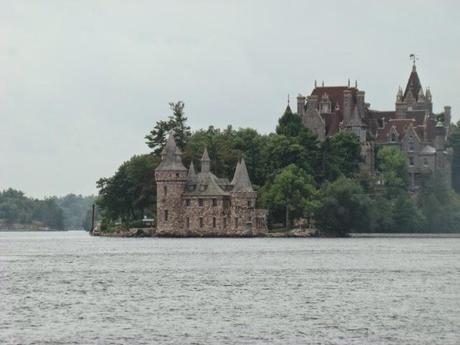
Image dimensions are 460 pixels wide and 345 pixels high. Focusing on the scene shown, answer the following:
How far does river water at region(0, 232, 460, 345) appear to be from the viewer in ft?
165

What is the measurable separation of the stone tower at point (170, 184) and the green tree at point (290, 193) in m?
9.00

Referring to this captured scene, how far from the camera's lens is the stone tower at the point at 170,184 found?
14200 centimetres

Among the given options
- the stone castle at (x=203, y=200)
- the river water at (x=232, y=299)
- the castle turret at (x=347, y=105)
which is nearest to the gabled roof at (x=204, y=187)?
the stone castle at (x=203, y=200)

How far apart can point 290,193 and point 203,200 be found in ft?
28.9

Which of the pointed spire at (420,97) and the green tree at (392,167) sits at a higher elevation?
the pointed spire at (420,97)

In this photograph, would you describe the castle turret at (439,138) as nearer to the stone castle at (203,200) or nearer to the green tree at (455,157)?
the green tree at (455,157)

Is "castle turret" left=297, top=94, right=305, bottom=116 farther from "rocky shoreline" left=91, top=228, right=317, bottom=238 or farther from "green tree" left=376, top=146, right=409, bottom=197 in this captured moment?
"rocky shoreline" left=91, top=228, right=317, bottom=238

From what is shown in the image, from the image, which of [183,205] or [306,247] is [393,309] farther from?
[183,205]

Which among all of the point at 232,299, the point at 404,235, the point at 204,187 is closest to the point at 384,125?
the point at 404,235

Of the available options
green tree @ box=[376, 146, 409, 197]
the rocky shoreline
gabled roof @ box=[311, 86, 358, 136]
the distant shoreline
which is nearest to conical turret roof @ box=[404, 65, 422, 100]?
gabled roof @ box=[311, 86, 358, 136]

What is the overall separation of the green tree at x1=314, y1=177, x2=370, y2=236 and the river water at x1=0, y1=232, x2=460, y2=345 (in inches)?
1399

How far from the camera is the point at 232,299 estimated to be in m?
62.3

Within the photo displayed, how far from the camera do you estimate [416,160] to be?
16825 cm

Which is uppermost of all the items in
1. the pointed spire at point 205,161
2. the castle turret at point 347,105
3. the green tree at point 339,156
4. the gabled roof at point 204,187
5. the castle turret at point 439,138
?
the castle turret at point 347,105
